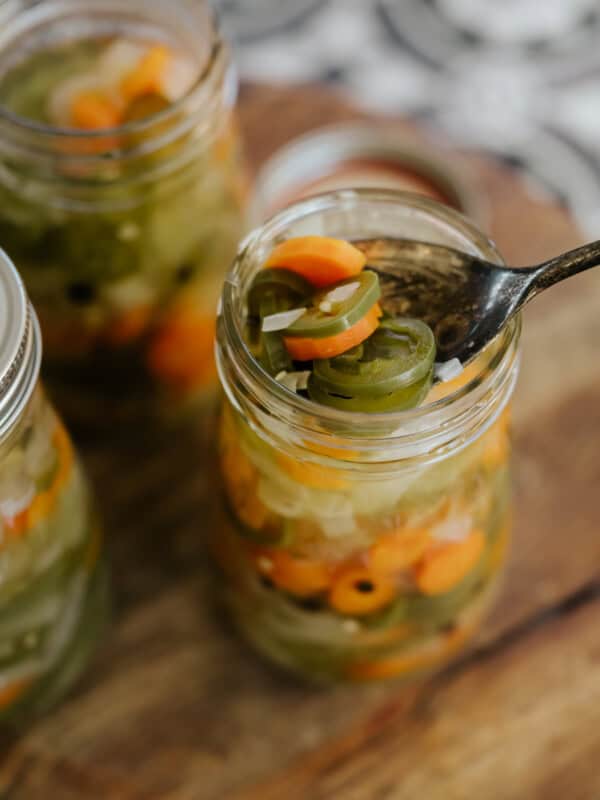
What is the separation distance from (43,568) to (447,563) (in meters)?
0.30

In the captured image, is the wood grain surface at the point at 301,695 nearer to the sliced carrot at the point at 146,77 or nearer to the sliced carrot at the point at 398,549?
the sliced carrot at the point at 398,549

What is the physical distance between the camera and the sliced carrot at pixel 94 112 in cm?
83

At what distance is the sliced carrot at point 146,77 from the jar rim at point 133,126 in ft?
0.13

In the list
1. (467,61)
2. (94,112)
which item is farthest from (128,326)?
(467,61)

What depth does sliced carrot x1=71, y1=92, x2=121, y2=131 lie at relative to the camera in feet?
2.74

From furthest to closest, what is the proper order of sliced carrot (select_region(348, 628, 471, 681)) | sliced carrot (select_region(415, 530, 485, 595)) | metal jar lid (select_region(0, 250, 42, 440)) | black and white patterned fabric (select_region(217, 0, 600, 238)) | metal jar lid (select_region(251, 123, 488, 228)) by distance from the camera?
black and white patterned fabric (select_region(217, 0, 600, 238)), metal jar lid (select_region(251, 123, 488, 228)), sliced carrot (select_region(348, 628, 471, 681)), sliced carrot (select_region(415, 530, 485, 595)), metal jar lid (select_region(0, 250, 42, 440))

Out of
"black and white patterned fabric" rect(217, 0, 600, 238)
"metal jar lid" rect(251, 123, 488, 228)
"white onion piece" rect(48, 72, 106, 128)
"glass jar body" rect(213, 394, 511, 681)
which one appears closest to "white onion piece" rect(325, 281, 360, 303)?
"glass jar body" rect(213, 394, 511, 681)


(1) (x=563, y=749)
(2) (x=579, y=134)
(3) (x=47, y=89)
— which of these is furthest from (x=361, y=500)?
(2) (x=579, y=134)

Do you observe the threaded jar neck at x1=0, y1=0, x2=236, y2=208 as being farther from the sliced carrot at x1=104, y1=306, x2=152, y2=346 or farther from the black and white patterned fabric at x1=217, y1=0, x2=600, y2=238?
the black and white patterned fabric at x1=217, y1=0, x2=600, y2=238

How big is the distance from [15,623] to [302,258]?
36 centimetres

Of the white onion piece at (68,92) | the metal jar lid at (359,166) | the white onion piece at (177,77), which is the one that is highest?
the white onion piece at (68,92)

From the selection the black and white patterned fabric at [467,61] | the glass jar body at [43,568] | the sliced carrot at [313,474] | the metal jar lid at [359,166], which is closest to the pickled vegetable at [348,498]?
A: the sliced carrot at [313,474]

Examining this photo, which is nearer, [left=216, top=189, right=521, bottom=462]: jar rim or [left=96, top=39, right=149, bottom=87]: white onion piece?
[left=216, top=189, right=521, bottom=462]: jar rim

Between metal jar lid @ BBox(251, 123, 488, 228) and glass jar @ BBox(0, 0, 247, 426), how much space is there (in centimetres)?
24
